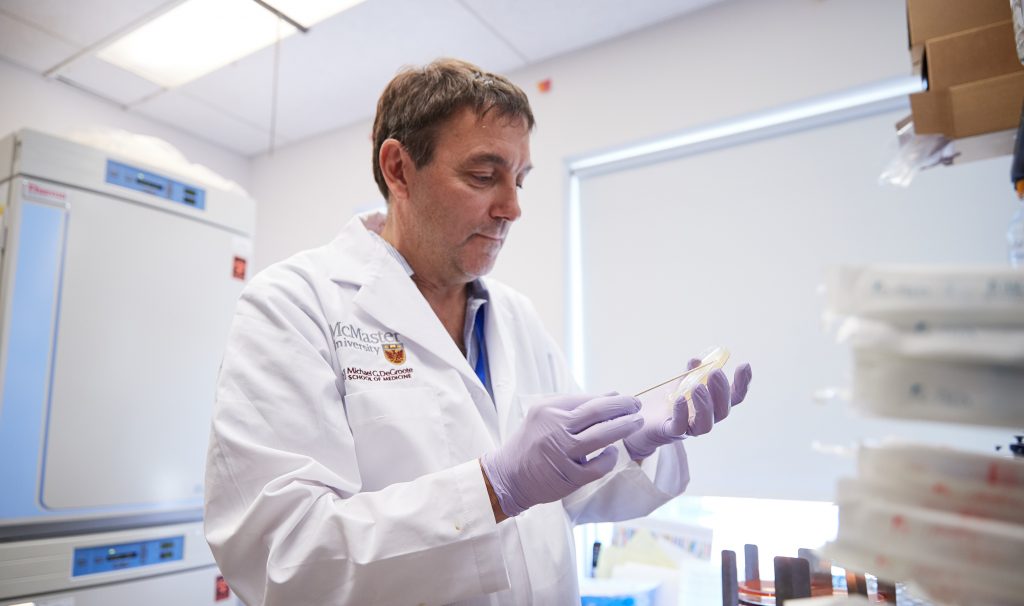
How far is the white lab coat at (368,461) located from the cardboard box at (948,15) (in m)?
0.73

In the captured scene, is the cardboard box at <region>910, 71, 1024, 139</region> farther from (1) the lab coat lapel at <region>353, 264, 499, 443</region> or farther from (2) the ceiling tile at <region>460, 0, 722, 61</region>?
(2) the ceiling tile at <region>460, 0, 722, 61</region>

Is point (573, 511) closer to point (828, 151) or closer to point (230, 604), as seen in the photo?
point (230, 604)

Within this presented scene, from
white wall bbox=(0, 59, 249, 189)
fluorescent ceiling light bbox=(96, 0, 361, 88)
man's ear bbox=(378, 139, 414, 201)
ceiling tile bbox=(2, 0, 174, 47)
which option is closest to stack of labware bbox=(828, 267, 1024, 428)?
man's ear bbox=(378, 139, 414, 201)

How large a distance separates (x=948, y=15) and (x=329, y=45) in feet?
6.92

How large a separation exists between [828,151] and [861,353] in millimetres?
1817

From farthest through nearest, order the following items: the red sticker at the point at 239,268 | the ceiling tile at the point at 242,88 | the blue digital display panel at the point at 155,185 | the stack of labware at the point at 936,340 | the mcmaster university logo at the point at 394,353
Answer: the ceiling tile at the point at 242,88
the red sticker at the point at 239,268
the blue digital display panel at the point at 155,185
the mcmaster university logo at the point at 394,353
the stack of labware at the point at 936,340

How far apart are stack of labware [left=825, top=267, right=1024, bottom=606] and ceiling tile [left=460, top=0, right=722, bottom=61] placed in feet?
6.53

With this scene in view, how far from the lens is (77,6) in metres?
2.12

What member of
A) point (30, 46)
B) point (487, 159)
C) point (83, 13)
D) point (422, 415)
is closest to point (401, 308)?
point (422, 415)

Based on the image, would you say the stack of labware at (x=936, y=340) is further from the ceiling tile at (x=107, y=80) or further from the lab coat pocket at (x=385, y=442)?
the ceiling tile at (x=107, y=80)

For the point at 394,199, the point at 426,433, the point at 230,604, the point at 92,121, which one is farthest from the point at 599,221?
the point at 92,121

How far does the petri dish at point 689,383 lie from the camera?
903mm

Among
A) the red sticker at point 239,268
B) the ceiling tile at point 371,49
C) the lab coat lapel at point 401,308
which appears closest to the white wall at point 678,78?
the ceiling tile at point 371,49

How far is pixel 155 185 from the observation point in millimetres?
1848
